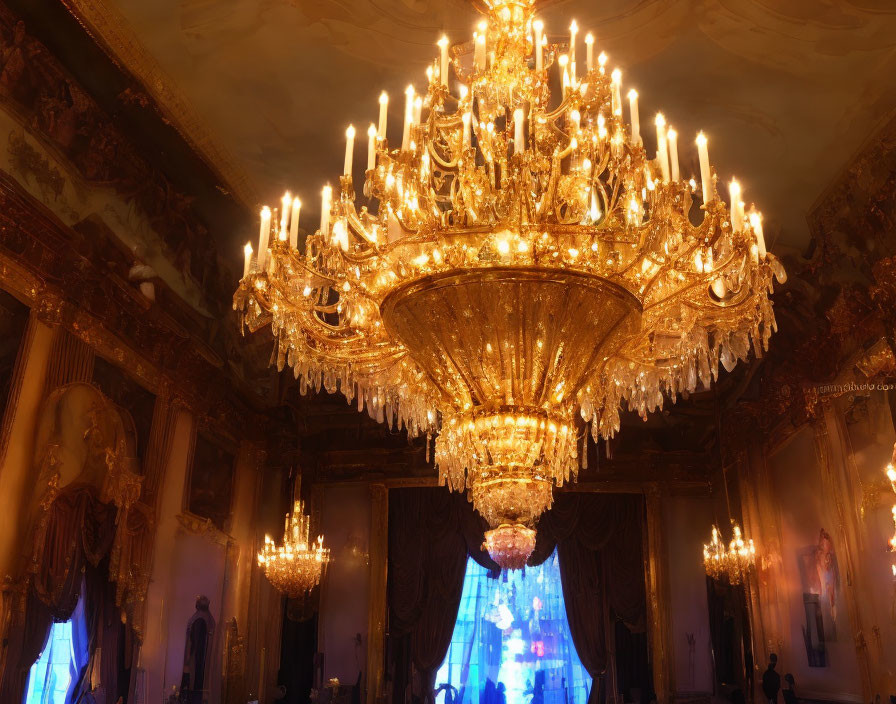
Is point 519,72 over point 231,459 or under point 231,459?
over

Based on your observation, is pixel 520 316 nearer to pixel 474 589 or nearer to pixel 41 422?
pixel 41 422

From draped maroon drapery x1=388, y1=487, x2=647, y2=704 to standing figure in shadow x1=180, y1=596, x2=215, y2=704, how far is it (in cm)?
377

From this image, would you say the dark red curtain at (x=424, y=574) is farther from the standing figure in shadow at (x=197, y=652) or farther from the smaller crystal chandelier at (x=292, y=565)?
the standing figure in shadow at (x=197, y=652)

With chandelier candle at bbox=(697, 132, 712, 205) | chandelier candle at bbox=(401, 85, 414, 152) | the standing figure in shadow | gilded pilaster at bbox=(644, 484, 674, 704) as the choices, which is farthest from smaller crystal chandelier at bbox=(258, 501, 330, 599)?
chandelier candle at bbox=(697, 132, 712, 205)

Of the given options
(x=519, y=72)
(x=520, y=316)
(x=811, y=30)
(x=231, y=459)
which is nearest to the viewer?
(x=520, y=316)

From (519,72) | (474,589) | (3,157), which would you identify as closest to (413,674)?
(474,589)

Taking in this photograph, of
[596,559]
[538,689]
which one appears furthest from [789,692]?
[538,689]

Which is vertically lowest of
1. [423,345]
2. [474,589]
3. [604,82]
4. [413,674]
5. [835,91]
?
[413,674]

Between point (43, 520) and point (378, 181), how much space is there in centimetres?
468

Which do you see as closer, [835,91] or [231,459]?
[835,91]

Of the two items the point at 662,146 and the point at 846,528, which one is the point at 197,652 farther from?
the point at 662,146

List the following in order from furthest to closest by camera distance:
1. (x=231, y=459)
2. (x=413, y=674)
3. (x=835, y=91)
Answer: (x=413, y=674), (x=231, y=459), (x=835, y=91)

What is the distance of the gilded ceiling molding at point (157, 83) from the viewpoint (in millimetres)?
6074

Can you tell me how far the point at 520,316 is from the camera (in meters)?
4.12
